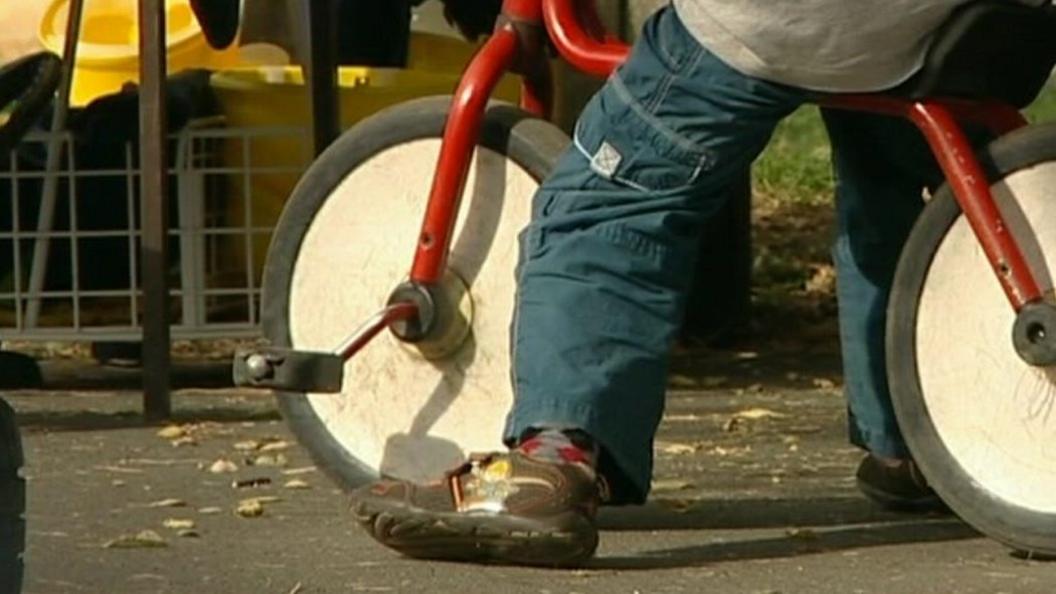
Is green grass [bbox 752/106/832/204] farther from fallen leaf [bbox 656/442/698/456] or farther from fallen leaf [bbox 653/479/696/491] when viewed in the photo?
fallen leaf [bbox 653/479/696/491]

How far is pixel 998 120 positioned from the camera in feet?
13.1

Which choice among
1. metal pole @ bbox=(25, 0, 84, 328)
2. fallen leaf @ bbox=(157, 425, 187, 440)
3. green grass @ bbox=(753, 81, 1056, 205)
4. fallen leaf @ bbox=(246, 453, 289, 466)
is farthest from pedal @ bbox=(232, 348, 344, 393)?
green grass @ bbox=(753, 81, 1056, 205)

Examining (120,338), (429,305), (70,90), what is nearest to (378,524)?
(429,305)

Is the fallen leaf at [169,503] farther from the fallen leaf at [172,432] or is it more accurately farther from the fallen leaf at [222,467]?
the fallen leaf at [172,432]

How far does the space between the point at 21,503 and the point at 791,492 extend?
188 centimetres

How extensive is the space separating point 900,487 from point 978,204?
2.17ft

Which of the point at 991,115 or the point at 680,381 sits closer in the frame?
the point at 991,115

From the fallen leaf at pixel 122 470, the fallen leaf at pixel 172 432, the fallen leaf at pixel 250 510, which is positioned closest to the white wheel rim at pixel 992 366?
the fallen leaf at pixel 250 510

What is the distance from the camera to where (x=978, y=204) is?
12.7ft

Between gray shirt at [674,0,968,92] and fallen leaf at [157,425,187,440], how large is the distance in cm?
184

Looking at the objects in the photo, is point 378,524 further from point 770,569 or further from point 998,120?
point 998,120

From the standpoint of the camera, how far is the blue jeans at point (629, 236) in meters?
3.88

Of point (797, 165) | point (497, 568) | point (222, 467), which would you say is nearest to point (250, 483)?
point (222, 467)

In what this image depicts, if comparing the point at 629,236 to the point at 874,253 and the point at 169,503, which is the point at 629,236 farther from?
the point at 169,503
